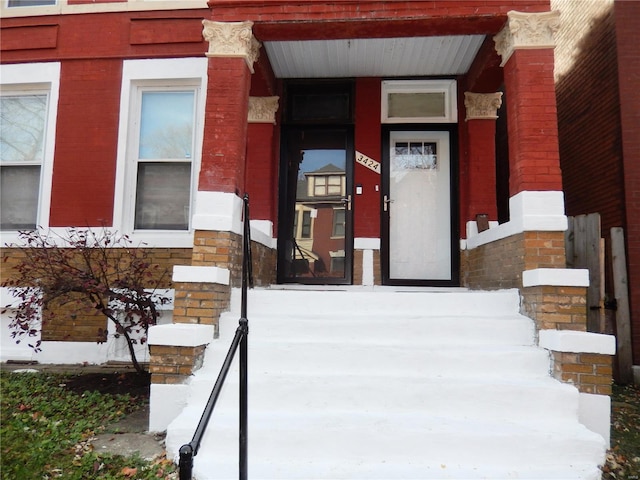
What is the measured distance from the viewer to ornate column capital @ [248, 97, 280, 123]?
6148 millimetres

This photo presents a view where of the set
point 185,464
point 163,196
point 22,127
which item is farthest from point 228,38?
point 185,464

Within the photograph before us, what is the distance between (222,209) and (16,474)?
97.4 inches

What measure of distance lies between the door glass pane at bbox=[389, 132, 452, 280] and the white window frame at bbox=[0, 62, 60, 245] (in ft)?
14.9

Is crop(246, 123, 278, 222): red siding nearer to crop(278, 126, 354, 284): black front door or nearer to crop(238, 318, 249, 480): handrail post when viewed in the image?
crop(278, 126, 354, 284): black front door

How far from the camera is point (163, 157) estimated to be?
6.15m

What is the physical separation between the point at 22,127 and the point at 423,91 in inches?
219

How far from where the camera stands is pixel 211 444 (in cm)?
320

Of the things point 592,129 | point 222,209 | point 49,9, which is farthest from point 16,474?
point 592,129

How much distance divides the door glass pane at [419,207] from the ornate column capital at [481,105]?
475mm

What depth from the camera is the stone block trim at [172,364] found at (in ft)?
12.4

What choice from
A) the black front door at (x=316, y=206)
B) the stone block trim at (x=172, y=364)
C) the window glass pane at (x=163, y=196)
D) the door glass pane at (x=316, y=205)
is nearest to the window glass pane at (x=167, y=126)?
the window glass pane at (x=163, y=196)

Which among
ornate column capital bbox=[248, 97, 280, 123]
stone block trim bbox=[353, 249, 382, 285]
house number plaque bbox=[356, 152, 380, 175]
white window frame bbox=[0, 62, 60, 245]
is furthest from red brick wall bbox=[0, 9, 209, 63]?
stone block trim bbox=[353, 249, 382, 285]

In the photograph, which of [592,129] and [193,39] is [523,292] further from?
[193,39]

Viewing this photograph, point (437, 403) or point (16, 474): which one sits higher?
point (437, 403)
